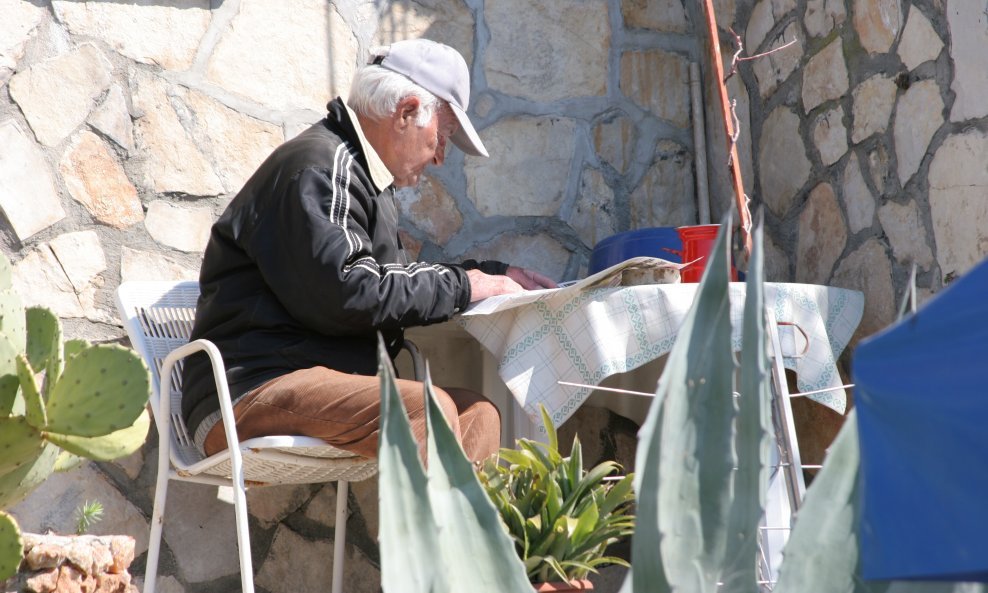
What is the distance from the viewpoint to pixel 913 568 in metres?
0.43

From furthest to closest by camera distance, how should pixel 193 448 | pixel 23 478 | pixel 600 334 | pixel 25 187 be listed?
pixel 25 187, pixel 193 448, pixel 600 334, pixel 23 478

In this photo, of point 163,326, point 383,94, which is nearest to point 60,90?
point 163,326

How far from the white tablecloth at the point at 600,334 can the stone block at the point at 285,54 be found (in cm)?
110

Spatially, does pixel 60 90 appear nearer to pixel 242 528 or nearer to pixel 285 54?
pixel 285 54

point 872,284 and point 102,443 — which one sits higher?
point 872,284

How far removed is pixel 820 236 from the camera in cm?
297

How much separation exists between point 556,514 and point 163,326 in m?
1.14

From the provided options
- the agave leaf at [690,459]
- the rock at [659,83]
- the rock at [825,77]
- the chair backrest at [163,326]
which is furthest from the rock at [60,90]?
the agave leaf at [690,459]

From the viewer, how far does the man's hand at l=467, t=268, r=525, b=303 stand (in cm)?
244

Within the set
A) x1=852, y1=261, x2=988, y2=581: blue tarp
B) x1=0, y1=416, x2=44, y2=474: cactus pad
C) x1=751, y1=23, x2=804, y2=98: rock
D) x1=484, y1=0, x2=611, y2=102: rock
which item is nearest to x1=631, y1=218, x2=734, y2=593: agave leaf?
x1=852, y1=261, x2=988, y2=581: blue tarp

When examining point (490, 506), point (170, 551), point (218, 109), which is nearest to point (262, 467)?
point (170, 551)

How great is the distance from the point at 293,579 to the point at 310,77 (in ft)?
4.71

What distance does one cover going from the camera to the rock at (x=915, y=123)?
2.47 meters

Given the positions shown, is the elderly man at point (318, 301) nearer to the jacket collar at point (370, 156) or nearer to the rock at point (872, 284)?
the jacket collar at point (370, 156)
